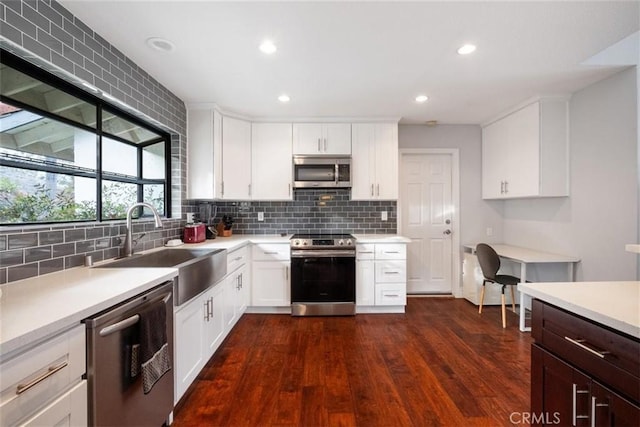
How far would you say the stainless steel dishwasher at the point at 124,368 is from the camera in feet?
3.46

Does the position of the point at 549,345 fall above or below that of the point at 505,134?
below

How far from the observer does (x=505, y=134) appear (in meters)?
3.43

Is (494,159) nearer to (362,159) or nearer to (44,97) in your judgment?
(362,159)

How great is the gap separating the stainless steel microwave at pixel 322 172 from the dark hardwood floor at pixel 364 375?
63.8 inches

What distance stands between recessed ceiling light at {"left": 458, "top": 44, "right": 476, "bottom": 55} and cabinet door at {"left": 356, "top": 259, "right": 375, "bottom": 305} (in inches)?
86.5

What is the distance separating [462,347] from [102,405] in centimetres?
263

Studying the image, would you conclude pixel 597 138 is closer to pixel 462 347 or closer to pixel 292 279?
pixel 462 347

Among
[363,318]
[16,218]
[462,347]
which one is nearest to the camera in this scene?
[16,218]

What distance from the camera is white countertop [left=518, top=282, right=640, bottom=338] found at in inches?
35.4

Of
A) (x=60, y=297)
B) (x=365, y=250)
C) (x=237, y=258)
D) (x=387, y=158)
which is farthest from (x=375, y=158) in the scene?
(x=60, y=297)

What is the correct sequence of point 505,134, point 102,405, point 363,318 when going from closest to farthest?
1. point 102,405
2. point 363,318
3. point 505,134

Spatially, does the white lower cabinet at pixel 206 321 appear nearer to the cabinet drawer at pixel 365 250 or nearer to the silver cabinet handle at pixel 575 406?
the cabinet drawer at pixel 365 250

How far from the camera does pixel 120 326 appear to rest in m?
1.15

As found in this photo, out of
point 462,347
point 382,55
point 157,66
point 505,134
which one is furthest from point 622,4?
point 157,66
